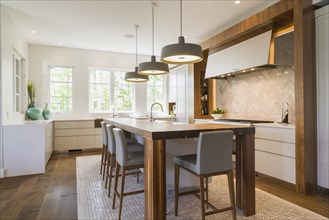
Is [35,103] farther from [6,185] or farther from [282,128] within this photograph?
[282,128]

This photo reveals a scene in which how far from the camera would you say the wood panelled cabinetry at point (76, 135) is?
5.53 m

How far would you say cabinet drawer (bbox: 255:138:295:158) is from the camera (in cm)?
296

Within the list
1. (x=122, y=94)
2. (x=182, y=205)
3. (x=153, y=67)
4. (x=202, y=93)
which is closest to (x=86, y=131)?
(x=122, y=94)

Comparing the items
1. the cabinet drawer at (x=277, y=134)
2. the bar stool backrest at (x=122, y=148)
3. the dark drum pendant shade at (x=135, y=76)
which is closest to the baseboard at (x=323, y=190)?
the cabinet drawer at (x=277, y=134)

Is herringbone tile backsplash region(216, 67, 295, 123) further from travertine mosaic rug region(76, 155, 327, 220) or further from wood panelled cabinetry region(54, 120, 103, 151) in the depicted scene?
wood panelled cabinetry region(54, 120, 103, 151)

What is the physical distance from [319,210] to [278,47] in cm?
244

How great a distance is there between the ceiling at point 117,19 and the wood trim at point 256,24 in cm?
24

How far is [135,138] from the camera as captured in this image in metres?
3.80

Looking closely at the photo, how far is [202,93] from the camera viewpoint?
18.2 feet

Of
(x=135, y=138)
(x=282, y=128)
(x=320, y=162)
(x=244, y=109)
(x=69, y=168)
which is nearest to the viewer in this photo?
(x=320, y=162)

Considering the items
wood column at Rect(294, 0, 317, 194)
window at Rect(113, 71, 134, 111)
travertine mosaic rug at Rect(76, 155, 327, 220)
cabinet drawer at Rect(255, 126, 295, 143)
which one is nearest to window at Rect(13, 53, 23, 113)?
window at Rect(113, 71, 134, 111)

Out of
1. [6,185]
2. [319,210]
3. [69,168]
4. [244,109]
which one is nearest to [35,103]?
[69,168]

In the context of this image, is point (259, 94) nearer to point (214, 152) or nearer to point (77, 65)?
point (214, 152)

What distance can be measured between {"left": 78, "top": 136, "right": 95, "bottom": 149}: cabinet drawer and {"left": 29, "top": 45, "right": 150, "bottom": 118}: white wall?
0.79 m
